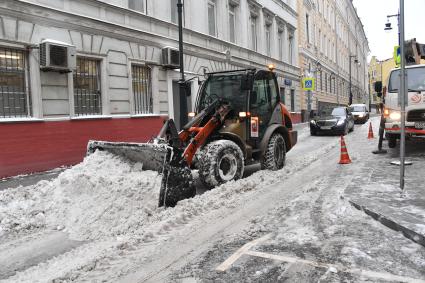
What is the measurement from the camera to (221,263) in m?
4.21

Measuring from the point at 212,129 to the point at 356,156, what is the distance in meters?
5.73

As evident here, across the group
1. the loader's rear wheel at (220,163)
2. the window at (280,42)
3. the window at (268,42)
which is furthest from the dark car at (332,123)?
the loader's rear wheel at (220,163)

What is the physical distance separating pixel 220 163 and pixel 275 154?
224 centimetres

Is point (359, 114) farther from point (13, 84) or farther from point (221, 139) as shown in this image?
point (13, 84)

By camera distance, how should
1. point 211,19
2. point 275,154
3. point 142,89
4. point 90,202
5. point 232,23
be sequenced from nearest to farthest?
point 90,202 < point 275,154 < point 142,89 < point 211,19 < point 232,23

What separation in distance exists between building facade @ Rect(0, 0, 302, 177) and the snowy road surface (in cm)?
369

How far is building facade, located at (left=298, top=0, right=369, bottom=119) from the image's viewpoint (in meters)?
35.2

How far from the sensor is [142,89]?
1505 centimetres

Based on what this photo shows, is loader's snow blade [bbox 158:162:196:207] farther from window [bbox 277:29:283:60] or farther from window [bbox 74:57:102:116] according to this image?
window [bbox 277:29:283:60]

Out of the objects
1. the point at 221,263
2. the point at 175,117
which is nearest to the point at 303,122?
the point at 175,117

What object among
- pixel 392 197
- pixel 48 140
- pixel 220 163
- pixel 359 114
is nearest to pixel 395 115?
pixel 392 197

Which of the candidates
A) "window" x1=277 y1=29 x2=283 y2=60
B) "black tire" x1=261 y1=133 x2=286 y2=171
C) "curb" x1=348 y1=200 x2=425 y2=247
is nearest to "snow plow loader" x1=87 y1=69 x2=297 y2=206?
"black tire" x1=261 y1=133 x2=286 y2=171

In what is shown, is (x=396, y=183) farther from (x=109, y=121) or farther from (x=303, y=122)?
(x=303, y=122)

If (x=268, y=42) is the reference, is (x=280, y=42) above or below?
above
